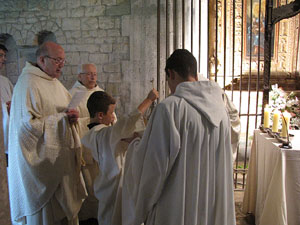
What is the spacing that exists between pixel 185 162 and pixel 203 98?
1.21ft

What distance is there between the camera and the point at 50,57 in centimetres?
221

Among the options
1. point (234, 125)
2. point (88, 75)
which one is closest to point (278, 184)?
point (234, 125)

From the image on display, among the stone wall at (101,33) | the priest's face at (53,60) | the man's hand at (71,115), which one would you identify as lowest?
the man's hand at (71,115)

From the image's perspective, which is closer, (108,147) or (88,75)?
(108,147)

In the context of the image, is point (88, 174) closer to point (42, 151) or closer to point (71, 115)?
point (42, 151)

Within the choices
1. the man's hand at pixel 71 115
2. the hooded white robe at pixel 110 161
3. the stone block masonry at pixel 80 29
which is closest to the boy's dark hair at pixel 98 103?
the hooded white robe at pixel 110 161

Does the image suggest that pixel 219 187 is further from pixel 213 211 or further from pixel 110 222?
pixel 110 222

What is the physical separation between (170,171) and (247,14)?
5.27 metres

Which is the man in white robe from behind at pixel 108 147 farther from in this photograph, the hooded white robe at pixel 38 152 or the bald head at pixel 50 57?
the bald head at pixel 50 57

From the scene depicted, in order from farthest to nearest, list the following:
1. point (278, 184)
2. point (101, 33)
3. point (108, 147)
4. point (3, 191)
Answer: point (101, 33), point (278, 184), point (108, 147), point (3, 191)

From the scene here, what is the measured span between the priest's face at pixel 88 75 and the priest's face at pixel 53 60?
110 centimetres

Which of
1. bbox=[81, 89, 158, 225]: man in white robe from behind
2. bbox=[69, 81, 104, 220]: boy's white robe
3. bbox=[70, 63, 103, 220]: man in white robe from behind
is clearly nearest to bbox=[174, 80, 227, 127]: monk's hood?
bbox=[81, 89, 158, 225]: man in white robe from behind

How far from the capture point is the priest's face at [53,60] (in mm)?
2209

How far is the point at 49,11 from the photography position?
5281mm
